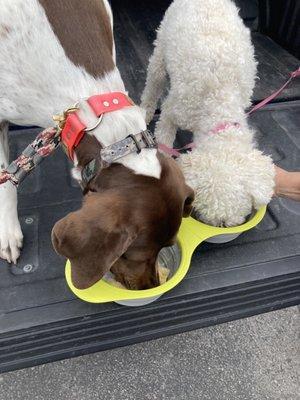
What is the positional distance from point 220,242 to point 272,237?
0.25m

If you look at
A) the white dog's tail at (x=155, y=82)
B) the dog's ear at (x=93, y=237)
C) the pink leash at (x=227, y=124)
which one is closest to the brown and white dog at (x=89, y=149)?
the dog's ear at (x=93, y=237)

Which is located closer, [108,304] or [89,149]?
[89,149]

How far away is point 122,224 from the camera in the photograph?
4.68ft

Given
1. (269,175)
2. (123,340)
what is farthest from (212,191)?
(123,340)

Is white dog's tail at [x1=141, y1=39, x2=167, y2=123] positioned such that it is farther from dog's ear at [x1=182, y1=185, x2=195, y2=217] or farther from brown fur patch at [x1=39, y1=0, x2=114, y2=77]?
dog's ear at [x1=182, y1=185, x2=195, y2=217]

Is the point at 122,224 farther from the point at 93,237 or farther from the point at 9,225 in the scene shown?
the point at 9,225

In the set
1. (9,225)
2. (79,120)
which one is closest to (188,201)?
(79,120)

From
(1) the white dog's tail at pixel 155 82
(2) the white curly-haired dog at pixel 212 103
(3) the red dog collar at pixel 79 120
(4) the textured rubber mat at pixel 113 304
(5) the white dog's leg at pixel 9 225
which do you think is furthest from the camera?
(1) the white dog's tail at pixel 155 82

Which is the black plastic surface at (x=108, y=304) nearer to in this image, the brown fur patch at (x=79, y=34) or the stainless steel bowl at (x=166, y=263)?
the stainless steel bowl at (x=166, y=263)

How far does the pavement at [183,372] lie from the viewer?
7.66 feet

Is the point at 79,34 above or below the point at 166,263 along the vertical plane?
above

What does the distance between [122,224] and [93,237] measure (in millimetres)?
103

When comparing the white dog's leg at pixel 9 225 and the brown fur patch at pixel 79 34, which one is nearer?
the brown fur patch at pixel 79 34

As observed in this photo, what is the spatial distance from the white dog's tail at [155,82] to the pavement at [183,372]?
1.43 meters
